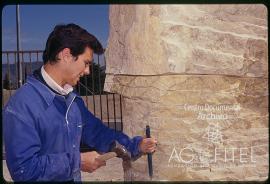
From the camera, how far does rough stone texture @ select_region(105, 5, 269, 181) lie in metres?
2.36

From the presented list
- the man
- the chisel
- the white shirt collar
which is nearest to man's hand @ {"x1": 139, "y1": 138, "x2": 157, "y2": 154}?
the chisel

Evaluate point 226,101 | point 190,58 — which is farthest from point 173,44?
point 226,101

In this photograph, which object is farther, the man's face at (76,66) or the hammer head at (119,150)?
the hammer head at (119,150)

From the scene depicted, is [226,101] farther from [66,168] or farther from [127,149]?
[66,168]

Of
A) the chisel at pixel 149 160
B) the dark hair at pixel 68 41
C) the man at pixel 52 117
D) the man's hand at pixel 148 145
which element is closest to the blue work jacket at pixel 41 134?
the man at pixel 52 117

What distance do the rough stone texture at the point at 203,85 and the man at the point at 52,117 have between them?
20.6 inches

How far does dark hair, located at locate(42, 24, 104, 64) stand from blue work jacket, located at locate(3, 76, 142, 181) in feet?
0.42

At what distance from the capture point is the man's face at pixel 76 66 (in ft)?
6.23

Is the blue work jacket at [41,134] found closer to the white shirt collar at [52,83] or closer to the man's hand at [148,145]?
the white shirt collar at [52,83]

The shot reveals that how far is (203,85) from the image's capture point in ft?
7.92

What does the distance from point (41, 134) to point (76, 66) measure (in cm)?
31

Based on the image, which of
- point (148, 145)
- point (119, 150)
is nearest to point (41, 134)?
point (119, 150)

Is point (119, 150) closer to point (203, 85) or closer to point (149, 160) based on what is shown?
point (149, 160)

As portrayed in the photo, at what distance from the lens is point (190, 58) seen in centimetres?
237
